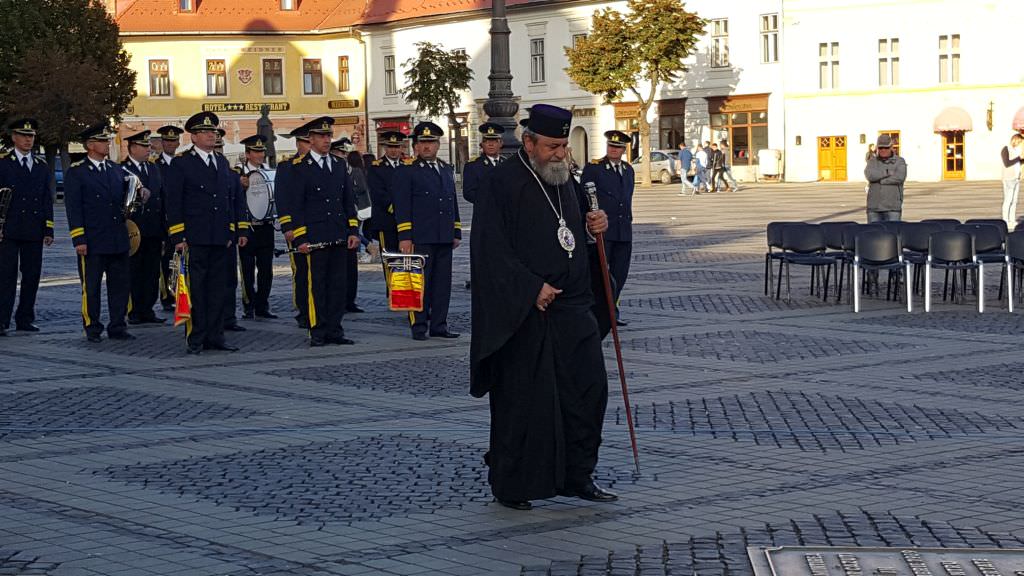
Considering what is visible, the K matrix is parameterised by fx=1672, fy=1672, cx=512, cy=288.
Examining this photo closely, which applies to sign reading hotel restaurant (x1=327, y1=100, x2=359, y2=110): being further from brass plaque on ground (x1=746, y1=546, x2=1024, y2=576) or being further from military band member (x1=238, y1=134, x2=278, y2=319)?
brass plaque on ground (x1=746, y1=546, x2=1024, y2=576)

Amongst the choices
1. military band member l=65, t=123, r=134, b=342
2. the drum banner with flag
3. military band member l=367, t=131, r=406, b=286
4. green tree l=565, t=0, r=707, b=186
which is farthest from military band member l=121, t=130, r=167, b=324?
green tree l=565, t=0, r=707, b=186

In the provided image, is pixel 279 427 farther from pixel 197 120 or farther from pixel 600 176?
pixel 600 176

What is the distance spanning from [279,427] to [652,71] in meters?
54.5

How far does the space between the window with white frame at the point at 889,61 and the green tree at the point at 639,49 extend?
22.4 feet

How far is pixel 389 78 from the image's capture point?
82.4 meters

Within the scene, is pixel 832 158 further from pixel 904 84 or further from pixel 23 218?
pixel 23 218

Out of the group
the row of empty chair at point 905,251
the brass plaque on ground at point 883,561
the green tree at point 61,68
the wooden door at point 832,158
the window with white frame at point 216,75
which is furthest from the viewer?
the window with white frame at point 216,75

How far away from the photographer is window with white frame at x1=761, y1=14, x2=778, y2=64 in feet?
216

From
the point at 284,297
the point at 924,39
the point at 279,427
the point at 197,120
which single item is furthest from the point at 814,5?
the point at 279,427

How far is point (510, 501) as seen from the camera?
26.1ft

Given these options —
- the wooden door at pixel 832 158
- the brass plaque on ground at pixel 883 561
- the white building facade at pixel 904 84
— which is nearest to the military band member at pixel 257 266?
the brass plaque on ground at pixel 883 561

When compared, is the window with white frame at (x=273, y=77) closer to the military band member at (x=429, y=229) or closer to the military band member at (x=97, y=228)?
the military band member at (x=97, y=228)

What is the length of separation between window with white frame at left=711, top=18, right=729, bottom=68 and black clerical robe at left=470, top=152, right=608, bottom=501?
60494mm

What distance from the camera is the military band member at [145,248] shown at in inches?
689
